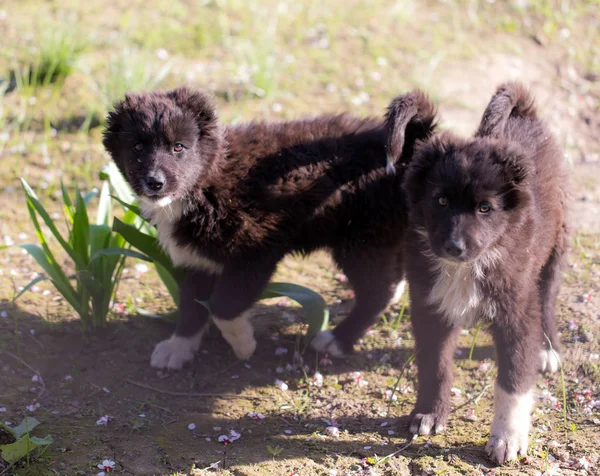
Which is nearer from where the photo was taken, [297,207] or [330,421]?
[330,421]

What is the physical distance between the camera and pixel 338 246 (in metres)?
4.28

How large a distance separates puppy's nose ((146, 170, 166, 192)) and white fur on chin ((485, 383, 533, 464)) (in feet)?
6.26

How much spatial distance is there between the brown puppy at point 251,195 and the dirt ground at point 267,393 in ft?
0.70

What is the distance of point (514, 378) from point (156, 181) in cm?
197

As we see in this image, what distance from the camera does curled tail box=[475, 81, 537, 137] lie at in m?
3.70

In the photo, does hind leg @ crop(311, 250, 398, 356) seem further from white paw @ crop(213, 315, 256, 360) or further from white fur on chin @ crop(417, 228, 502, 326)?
white fur on chin @ crop(417, 228, 502, 326)

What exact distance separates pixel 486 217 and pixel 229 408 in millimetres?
1731

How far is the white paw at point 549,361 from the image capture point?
163 inches

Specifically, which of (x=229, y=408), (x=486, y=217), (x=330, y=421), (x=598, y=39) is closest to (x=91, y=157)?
(x=229, y=408)

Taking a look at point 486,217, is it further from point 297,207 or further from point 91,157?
point 91,157

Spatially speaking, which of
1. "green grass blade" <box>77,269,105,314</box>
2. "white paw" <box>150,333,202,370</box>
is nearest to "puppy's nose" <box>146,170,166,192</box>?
"green grass blade" <box>77,269,105,314</box>

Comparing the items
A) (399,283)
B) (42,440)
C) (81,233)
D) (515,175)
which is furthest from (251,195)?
(42,440)

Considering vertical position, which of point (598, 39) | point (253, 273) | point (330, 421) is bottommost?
point (330, 421)

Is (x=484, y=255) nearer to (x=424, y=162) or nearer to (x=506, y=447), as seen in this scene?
(x=424, y=162)
